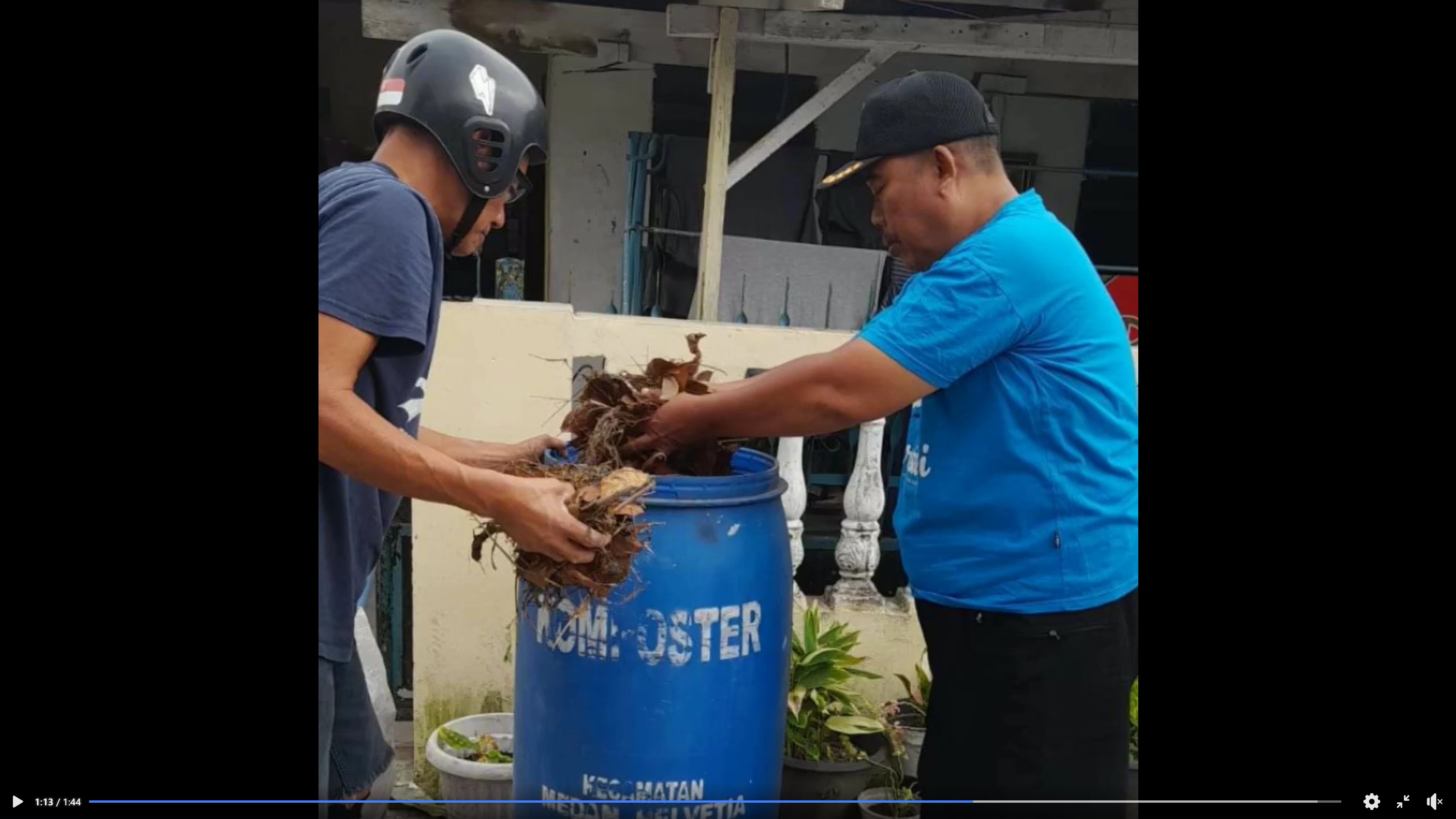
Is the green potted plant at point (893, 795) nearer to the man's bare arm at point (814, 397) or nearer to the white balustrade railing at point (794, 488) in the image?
the white balustrade railing at point (794, 488)

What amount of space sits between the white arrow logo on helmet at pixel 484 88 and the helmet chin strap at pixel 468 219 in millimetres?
183

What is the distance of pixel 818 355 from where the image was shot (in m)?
2.67

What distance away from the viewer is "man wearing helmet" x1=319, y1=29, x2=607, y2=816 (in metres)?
2.27

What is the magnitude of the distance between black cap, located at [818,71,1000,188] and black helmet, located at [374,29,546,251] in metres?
0.78

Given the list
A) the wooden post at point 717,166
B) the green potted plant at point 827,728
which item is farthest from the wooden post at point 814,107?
the green potted plant at point 827,728

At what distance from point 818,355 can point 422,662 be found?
2.33 m

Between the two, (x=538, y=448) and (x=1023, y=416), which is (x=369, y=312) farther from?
(x=1023, y=416)

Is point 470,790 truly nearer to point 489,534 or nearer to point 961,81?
point 489,534

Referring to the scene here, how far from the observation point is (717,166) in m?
5.56

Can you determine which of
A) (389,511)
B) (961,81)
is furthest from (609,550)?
(961,81)

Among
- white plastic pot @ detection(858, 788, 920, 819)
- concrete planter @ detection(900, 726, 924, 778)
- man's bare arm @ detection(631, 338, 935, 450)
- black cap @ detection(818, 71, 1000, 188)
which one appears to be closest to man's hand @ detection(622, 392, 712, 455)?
man's bare arm @ detection(631, 338, 935, 450)

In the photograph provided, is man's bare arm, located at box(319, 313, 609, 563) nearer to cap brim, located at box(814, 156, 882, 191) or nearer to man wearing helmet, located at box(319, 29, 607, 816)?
man wearing helmet, located at box(319, 29, 607, 816)

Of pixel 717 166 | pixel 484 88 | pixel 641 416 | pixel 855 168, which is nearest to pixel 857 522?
pixel 641 416

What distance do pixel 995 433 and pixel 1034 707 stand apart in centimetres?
62
